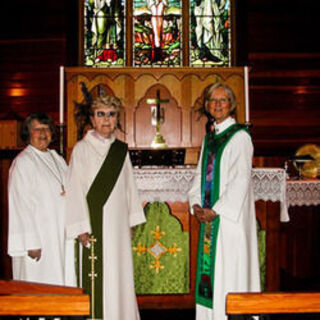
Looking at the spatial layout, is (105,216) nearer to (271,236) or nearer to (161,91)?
(271,236)

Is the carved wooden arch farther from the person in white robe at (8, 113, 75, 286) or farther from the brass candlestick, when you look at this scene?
the brass candlestick

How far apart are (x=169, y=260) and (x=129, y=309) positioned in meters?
1.02

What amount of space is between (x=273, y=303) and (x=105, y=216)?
1.73 m

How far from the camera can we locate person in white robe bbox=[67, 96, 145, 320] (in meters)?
3.08

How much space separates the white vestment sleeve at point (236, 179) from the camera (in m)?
3.08

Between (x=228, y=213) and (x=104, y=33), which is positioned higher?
(x=104, y=33)

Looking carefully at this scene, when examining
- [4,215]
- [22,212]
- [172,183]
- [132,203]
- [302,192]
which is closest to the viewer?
[22,212]

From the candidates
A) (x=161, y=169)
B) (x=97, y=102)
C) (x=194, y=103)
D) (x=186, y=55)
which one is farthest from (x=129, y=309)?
(x=186, y=55)

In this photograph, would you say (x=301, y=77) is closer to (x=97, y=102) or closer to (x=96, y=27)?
(x=96, y=27)

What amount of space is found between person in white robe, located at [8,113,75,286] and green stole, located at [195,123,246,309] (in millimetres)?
990

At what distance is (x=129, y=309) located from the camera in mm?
3223

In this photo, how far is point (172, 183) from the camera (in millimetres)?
3906

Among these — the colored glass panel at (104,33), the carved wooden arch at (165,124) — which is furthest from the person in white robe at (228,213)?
the colored glass panel at (104,33)

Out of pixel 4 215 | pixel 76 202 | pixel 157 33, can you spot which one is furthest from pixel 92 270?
pixel 157 33
